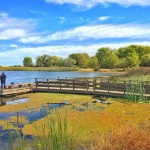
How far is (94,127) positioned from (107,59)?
101m

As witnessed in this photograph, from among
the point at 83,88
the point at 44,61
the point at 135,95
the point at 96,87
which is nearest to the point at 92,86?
the point at 96,87

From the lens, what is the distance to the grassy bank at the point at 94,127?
5404mm

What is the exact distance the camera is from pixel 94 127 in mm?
12430

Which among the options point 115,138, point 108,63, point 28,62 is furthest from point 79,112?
point 28,62

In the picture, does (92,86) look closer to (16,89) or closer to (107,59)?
(16,89)

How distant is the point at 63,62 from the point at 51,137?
134724mm

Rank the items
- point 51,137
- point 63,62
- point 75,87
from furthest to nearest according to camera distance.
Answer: point 63,62 → point 75,87 → point 51,137

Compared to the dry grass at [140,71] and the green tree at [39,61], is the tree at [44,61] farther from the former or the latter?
the dry grass at [140,71]

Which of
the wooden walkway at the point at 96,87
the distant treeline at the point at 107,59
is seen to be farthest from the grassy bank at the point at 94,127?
the distant treeline at the point at 107,59

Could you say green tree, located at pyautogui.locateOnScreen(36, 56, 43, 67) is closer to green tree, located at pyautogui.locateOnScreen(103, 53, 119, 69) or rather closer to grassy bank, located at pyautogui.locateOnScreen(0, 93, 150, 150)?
green tree, located at pyautogui.locateOnScreen(103, 53, 119, 69)

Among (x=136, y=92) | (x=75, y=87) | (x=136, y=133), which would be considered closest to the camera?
(x=136, y=133)

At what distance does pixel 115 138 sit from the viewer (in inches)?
246

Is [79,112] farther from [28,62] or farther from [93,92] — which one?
[28,62]

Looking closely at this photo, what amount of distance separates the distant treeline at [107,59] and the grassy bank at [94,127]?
74.4 meters
